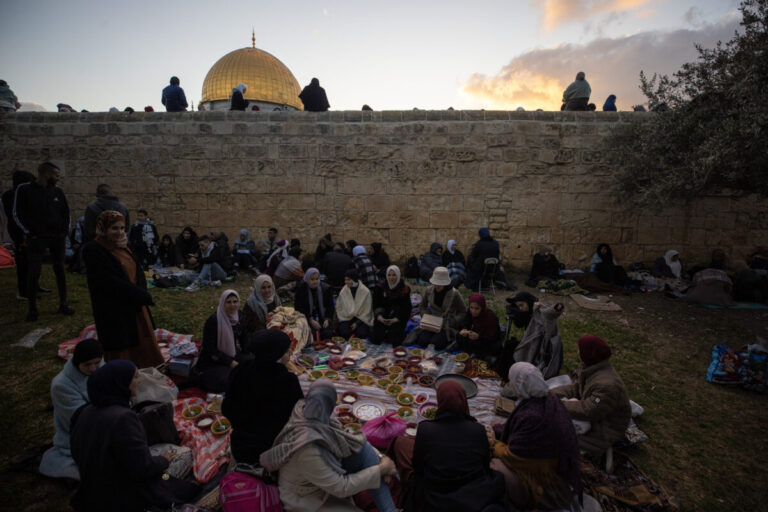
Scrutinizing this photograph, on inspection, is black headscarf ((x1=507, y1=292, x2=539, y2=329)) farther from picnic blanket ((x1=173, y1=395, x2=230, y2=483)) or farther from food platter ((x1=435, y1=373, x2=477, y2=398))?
picnic blanket ((x1=173, y1=395, x2=230, y2=483))

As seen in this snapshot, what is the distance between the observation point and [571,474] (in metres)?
2.59

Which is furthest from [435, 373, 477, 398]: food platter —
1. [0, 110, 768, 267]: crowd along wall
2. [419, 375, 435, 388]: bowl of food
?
[0, 110, 768, 267]: crowd along wall

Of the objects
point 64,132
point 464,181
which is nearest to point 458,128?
point 464,181

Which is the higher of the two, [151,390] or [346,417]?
[151,390]

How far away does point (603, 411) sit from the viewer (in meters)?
3.14

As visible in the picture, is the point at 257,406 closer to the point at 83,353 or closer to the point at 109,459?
the point at 109,459

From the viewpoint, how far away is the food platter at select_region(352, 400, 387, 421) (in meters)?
3.76

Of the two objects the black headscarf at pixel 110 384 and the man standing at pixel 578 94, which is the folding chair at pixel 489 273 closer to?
the man standing at pixel 578 94

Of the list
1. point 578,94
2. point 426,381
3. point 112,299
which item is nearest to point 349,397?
point 426,381

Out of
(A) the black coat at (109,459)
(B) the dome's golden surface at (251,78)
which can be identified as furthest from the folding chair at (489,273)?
(B) the dome's golden surface at (251,78)

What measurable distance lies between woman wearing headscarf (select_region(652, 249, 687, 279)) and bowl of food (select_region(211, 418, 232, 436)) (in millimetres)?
10023

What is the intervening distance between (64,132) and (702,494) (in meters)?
13.8

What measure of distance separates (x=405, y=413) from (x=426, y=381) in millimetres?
711

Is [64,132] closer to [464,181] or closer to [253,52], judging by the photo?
[464,181]
